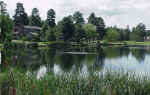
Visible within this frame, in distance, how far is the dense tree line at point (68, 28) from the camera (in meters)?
55.9

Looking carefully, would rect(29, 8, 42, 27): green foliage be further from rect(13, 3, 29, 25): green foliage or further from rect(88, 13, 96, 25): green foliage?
rect(88, 13, 96, 25): green foliage

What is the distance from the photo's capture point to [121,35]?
9525 centimetres

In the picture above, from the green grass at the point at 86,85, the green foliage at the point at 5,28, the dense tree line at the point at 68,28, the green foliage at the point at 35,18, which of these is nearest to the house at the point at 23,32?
the dense tree line at the point at 68,28

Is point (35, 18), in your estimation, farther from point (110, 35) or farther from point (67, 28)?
point (110, 35)

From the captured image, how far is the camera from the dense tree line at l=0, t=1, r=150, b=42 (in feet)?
183

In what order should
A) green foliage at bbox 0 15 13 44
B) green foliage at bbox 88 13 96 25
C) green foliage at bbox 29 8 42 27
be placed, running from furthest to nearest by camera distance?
green foliage at bbox 88 13 96 25 < green foliage at bbox 29 8 42 27 < green foliage at bbox 0 15 13 44

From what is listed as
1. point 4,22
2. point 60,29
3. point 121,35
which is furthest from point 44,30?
point 121,35

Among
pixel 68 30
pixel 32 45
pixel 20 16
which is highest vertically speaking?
pixel 20 16

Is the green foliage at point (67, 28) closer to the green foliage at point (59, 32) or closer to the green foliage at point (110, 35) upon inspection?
the green foliage at point (59, 32)

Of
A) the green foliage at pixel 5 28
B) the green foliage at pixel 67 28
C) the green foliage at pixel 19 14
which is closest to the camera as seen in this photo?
the green foliage at pixel 5 28

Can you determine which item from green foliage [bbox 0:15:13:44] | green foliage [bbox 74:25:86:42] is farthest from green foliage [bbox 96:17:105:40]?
green foliage [bbox 0:15:13:44]

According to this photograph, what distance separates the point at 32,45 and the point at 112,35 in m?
42.5

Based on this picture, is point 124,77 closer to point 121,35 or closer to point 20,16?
point 20,16

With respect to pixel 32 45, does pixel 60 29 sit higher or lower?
higher
